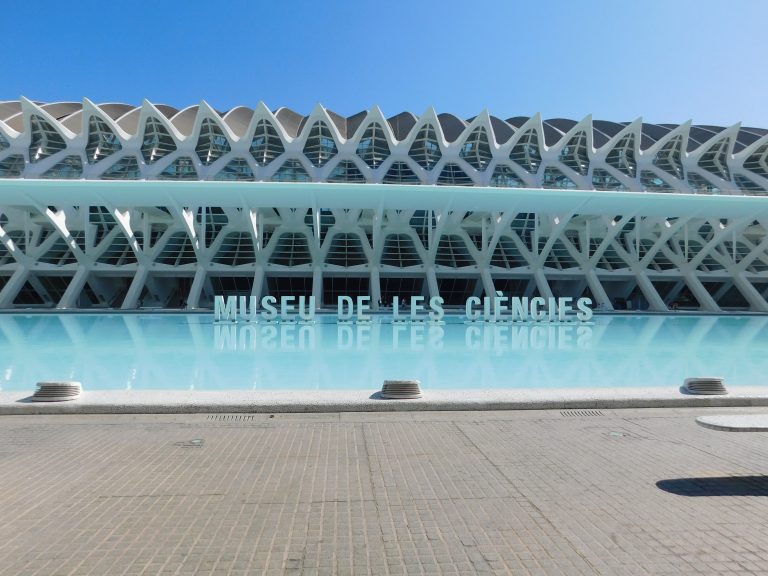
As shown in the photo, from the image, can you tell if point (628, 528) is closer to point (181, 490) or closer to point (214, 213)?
point (181, 490)

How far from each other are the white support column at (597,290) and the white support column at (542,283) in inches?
95.7

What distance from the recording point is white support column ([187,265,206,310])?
81.7ft

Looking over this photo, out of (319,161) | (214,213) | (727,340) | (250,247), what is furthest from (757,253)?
(214,213)

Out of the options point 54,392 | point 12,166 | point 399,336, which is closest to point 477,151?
point 399,336

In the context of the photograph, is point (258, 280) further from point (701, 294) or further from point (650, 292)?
point (701, 294)

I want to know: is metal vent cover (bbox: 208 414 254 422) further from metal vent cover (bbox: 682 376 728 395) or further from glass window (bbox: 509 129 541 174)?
glass window (bbox: 509 129 541 174)

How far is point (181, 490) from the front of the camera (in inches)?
130

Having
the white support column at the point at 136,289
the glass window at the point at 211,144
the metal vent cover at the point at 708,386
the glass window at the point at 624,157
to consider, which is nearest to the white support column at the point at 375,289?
the white support column at the point at 136,289

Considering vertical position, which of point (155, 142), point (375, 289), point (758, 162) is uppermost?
point (758, 162)

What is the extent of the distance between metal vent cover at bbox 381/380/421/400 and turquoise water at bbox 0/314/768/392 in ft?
2.16

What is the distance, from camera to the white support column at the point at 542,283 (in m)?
27.2

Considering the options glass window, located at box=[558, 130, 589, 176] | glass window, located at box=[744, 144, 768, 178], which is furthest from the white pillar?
glass window, located at box=[744, 144, 768, 178]

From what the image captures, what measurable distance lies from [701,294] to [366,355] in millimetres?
25031

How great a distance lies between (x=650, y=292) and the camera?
1090 inches
